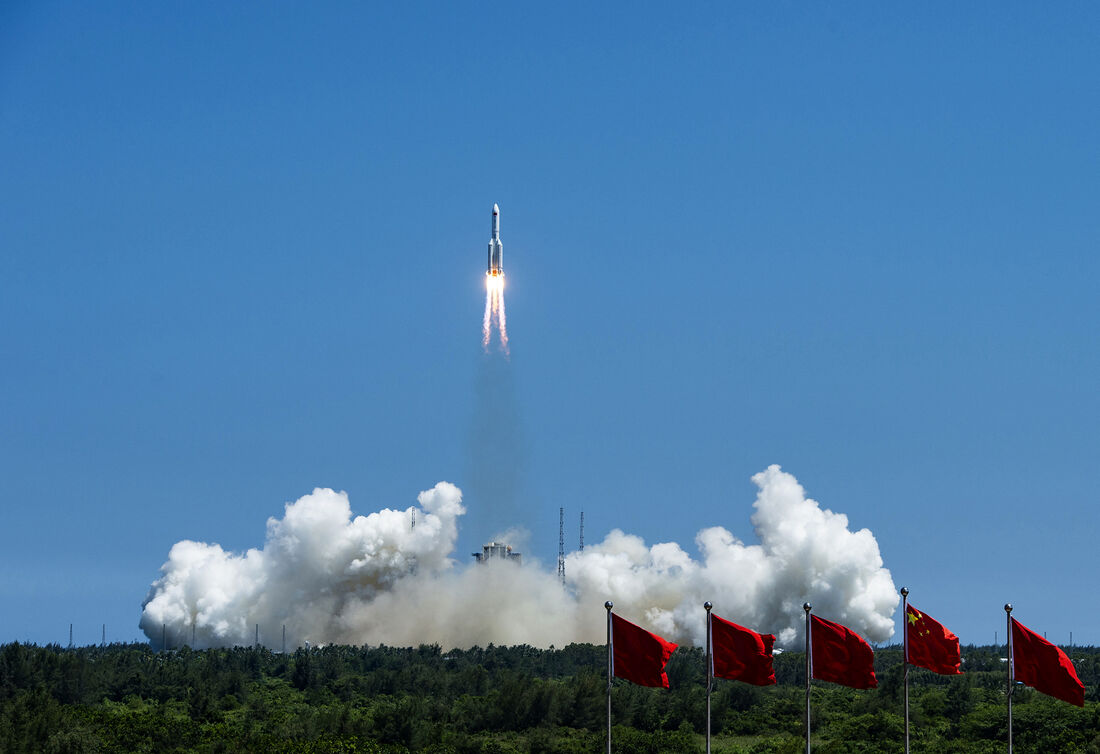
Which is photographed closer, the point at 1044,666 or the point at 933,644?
the point at 1044,666

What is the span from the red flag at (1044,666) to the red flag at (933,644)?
6.93 feet

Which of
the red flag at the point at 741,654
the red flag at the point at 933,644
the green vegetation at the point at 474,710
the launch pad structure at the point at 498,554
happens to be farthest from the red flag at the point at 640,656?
the launch pad structure at the point at 498,554

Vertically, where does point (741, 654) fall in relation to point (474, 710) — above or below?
above

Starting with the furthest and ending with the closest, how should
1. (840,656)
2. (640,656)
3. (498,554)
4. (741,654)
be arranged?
(498,554)
(840,656)
(640,656)
(741,654)

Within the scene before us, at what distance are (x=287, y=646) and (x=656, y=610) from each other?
4000 centimetres

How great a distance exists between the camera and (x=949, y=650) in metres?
58.5

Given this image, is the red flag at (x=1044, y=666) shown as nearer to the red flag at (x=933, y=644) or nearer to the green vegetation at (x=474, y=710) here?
the red flag at (x=933, y=644)

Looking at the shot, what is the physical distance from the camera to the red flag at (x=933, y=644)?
58500 mm

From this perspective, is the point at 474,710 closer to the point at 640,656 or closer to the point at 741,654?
the point at 640,656

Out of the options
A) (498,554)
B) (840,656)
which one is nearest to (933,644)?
(840,656)

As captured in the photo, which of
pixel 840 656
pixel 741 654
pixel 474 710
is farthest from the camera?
pixel 474 710

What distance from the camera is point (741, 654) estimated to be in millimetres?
57688

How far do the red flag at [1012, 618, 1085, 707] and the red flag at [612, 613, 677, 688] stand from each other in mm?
12078

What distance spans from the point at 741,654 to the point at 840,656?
3649 mm
